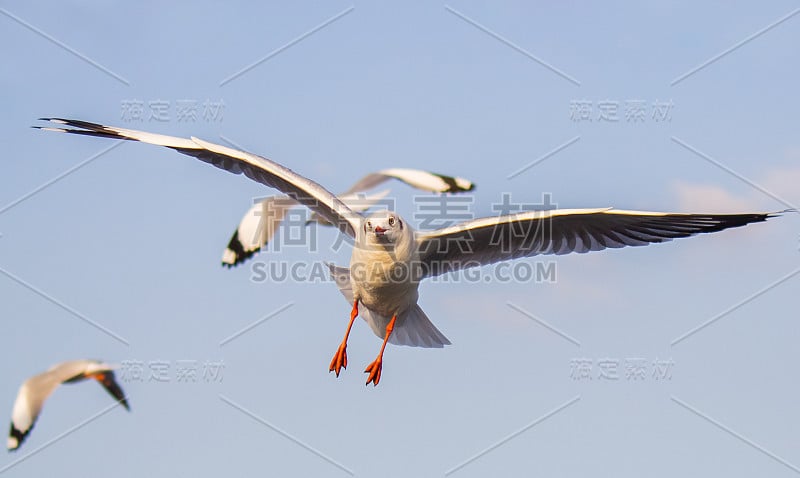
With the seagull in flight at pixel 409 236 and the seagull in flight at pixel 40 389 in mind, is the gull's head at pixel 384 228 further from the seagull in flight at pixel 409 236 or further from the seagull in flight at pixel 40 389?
the seagull in flight at pixel 40 389

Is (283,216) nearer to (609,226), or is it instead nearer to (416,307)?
(416,307)

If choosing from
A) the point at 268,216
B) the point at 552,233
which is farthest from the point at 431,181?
the point at 268,216

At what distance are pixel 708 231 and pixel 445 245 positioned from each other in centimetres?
163

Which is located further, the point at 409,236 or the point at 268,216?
the point at 268,216

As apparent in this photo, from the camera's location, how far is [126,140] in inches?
299

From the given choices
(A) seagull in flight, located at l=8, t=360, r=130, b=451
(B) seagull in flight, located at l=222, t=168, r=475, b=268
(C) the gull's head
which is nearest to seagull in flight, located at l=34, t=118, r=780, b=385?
(C) the gull's head

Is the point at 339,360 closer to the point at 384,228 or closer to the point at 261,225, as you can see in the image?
the point at 384,228

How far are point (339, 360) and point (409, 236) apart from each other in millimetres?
914

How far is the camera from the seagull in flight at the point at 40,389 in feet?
24.1

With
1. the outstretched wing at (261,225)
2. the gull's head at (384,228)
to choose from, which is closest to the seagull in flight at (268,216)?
the outstretched wing at (261,225)

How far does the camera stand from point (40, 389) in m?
7.41

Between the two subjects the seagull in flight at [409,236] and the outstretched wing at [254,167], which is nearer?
the seagull in flight at [409,236]

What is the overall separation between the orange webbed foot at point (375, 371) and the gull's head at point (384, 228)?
82 cm

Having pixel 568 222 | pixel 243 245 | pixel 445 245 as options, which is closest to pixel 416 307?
pixel 445 245
